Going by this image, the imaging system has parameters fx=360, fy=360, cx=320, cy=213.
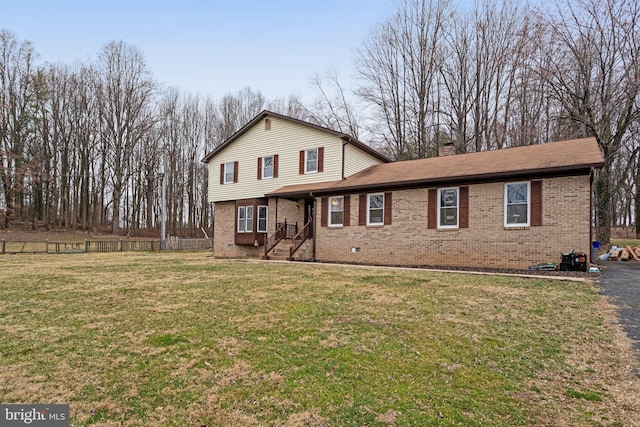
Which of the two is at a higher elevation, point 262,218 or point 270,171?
point 270,171

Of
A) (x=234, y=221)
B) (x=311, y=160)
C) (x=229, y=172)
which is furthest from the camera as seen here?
(x=229, y=172)

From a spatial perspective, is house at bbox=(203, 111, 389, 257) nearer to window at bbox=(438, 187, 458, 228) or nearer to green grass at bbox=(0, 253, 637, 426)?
window at bbox=(438, 187, 458, 228)

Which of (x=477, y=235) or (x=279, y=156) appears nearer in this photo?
(x=477, y=235)

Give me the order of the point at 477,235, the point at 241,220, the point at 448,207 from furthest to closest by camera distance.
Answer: the point at 241,220
the point at 448,207
the point at 477,235

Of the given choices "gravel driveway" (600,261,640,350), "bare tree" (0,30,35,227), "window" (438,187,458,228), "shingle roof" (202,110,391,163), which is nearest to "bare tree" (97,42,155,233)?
"bare tree" (0,30,35,227)

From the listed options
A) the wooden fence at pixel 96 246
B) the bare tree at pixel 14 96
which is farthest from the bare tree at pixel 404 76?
the bare tree at pixel 14 96

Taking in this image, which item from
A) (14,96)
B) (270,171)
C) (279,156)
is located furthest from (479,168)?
(14,96)

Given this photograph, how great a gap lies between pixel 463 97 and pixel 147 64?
2660 centimetres

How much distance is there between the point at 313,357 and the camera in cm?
389

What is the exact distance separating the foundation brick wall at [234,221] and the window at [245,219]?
63 cm

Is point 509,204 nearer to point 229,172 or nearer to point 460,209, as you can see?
point 460,209

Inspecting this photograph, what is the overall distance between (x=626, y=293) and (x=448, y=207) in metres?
5.88

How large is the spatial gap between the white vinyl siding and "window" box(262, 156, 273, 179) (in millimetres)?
252

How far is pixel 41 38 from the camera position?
97.6 ft
